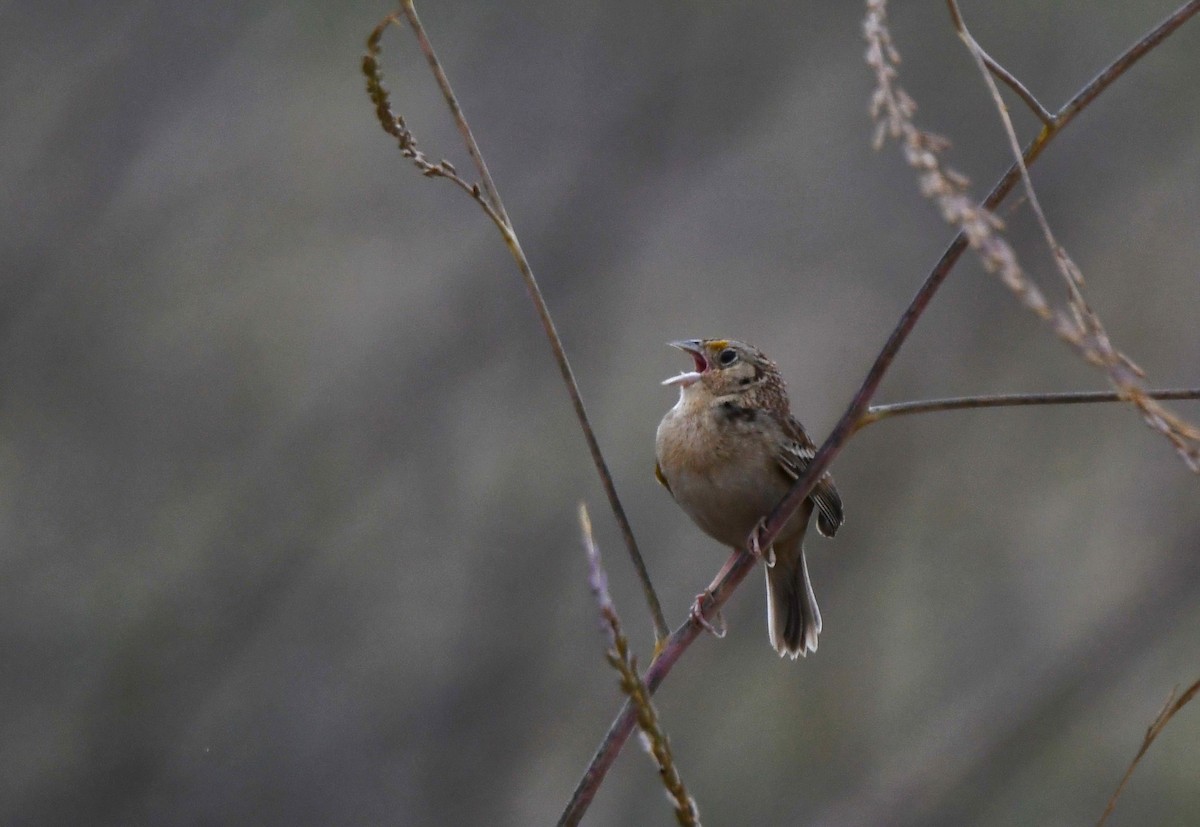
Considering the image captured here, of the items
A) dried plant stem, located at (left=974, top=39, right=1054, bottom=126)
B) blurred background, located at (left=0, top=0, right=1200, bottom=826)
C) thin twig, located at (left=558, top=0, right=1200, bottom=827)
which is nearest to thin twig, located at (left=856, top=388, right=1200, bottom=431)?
thin twig, located at (left=558, top=0, right=1200, bottom=827)

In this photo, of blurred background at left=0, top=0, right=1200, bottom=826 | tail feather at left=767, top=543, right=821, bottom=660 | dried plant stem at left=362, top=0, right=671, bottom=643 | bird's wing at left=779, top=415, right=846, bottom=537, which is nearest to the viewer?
dried plant stem at left=362, top=0, right=671, bottom=643

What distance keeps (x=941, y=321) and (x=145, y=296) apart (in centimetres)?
518

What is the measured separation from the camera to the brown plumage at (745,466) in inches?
136

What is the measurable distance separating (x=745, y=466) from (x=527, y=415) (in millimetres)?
5751

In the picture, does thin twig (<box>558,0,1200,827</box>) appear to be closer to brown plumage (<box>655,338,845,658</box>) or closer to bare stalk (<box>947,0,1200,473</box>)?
bare stalk (<box>947,0,1200,473</box>)

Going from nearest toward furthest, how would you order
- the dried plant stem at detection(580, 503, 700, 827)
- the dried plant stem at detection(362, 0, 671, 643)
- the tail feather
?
the dried plant stem at detection(580, 503, 700, 827) < the dried plant stem at detection(362, 0, 671, 643) < the tail feather

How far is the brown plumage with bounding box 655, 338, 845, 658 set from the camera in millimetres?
3463

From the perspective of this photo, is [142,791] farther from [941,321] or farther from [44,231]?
[941,321]

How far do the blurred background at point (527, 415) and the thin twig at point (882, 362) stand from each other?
19.1 feet

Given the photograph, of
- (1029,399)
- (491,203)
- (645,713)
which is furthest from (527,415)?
(645,713)

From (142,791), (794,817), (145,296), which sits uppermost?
(145,296)

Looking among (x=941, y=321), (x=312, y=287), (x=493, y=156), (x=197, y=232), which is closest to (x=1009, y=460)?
(x=941, y=321)

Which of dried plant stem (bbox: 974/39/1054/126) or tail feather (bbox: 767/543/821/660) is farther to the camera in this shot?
tail feather (bbox: 767/543/821/660)

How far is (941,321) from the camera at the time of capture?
8.68 m
